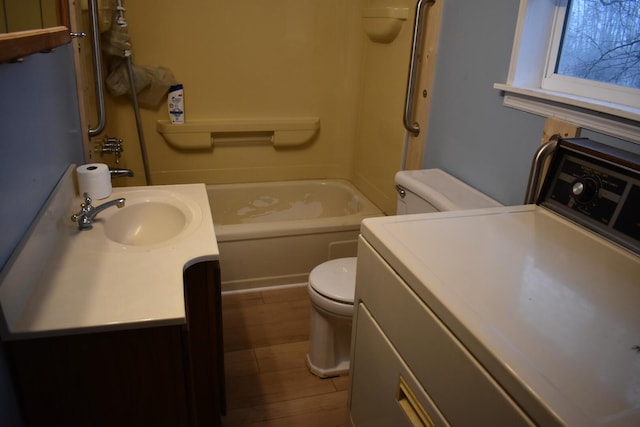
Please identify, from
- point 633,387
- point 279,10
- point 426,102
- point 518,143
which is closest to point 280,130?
point 279,10

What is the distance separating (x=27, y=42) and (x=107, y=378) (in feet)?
2.34

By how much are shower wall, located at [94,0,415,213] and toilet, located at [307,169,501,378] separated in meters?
0.76

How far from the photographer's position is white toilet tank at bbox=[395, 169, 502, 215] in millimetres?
1589

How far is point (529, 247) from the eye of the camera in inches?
42.1

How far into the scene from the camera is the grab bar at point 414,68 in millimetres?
1910

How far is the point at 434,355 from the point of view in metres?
0.88

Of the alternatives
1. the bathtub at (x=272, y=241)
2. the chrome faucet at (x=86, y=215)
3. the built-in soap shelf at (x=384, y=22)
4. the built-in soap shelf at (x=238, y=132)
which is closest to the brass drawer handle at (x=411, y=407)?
the chrome faucet at (x=86, y=215)

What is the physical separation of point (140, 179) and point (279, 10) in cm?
132

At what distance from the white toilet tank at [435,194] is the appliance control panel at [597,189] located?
12.4 inches

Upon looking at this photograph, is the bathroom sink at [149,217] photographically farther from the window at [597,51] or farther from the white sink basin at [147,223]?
the window at [597,51]

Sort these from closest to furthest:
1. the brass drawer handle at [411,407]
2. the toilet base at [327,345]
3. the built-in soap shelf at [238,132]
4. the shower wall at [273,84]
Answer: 1. the brass drawer handle at [411,407]
2. the toilet base at [327,345]
3. the shower wall at [273,84]
4. the built-in soap shelf at [238,132]

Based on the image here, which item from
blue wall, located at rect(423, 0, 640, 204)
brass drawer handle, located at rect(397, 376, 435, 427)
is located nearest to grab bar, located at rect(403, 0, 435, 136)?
blue wall, located at rect(423, 0, 640, 204)

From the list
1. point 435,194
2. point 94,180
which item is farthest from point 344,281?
point 94,180

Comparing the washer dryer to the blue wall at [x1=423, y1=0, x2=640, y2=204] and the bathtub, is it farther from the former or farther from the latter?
the bathtub
